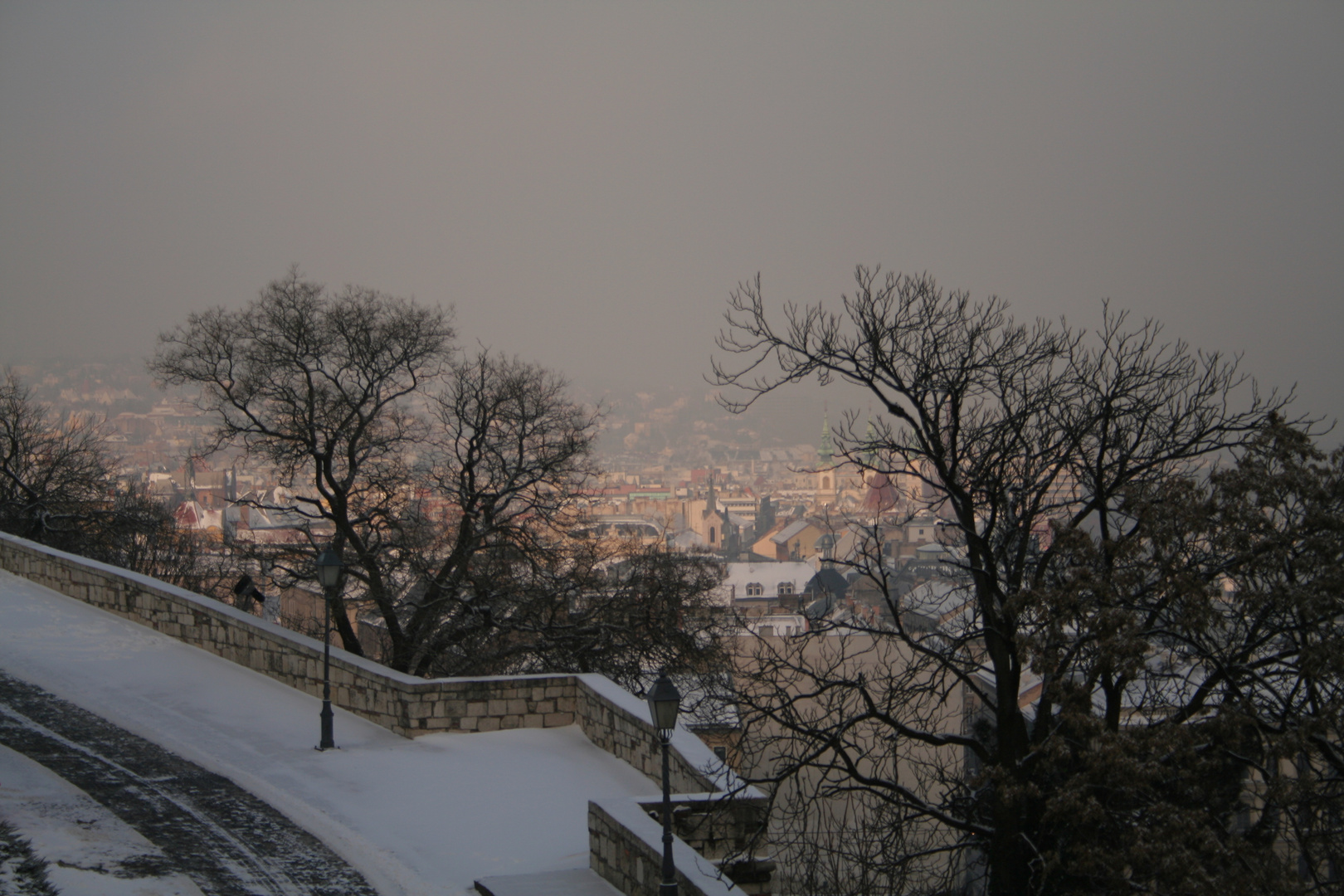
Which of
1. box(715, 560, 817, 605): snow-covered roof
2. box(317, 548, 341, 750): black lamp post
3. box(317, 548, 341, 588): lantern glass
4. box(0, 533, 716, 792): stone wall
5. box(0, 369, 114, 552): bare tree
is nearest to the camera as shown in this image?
box(317, 548, 341, 750): black lamp post

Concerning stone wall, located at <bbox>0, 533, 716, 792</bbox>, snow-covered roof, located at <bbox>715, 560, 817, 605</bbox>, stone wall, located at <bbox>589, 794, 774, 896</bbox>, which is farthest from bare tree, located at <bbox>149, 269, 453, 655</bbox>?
snow-covered roof, located at <bbox>715, 560, 817, 605</bbox>

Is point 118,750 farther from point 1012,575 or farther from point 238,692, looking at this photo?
point 1012,575

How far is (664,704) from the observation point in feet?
26.9

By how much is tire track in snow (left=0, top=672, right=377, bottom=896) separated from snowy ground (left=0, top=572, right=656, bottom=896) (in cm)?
20

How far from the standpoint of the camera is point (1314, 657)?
7.27 meters

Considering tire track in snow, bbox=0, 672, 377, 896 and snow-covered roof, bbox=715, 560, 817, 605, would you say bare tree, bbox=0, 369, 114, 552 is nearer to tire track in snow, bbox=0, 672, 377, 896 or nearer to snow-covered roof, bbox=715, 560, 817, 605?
tire track in snow, bbox=0, 672, 377, 896

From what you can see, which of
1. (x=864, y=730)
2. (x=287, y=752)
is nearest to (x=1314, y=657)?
(x=287, y=752)

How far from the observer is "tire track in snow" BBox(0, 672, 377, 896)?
26.3 ft

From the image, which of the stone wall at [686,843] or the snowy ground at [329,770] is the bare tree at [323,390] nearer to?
the snowy ground at [329,770]

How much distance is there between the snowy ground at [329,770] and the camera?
884cm

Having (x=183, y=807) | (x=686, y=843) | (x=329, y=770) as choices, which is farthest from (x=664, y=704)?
(x=329, y=770)

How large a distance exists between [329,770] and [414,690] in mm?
1697

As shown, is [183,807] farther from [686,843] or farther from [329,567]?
[686,843]

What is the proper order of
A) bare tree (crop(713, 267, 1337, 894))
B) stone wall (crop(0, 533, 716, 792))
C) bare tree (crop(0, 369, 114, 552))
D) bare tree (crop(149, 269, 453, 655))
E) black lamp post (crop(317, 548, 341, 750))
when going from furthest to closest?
1. bare tree (crop(0, 369, 114, 552))
2. bare tree (crop(149, 269, 453, 655))
3. stone wall (crop(0, 533, 716, 792))
4. black lamp post (crop(317, 548, 341, 750))
5. bare tree (crop(713, 267, 1337, 894))
